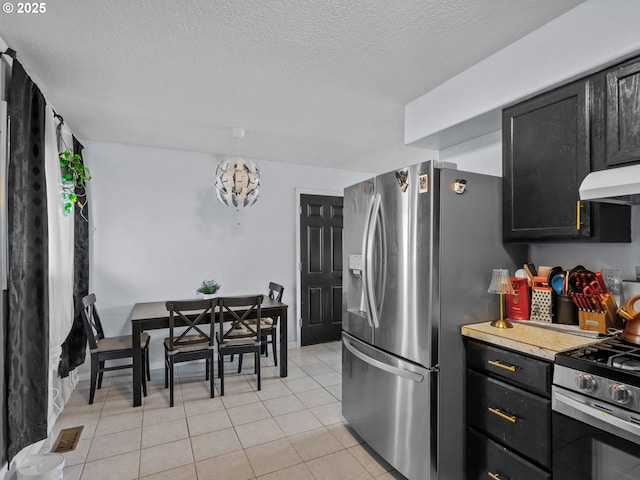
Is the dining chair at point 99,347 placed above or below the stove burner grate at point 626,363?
below

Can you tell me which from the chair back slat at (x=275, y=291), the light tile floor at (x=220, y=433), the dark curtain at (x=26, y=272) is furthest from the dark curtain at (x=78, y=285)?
the chair back slat at (x=275, y=291)

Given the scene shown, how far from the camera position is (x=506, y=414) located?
1.69 metres

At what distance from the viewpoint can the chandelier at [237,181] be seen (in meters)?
3.54

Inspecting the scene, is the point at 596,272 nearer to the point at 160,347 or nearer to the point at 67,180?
the point at 67,180

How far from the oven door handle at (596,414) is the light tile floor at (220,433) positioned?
1.12m

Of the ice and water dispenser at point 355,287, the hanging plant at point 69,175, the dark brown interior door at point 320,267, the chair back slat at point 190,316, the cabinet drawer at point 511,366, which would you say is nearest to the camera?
the cabinet drawer at point 511,366

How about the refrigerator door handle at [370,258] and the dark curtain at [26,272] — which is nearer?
the dark curtain at [26,272]

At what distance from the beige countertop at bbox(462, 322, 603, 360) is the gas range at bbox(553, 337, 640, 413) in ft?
0.22

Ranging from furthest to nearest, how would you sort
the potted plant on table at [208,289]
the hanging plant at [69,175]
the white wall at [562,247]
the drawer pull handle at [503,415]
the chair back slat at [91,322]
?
the potted plant on table at [208,289] < the chair back slat at [91,322] < the hanging plant at [69,175] < the white wall at [562,247] < the drawer pull handle at [503,415]

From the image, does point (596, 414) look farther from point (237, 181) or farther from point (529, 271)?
point (237, 181)

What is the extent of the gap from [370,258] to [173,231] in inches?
107

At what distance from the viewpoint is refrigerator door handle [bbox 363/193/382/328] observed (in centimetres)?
224

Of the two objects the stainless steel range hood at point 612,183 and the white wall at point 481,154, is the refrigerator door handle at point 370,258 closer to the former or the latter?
the white wall at point 481,154

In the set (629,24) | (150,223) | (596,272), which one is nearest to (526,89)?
(629,24)
